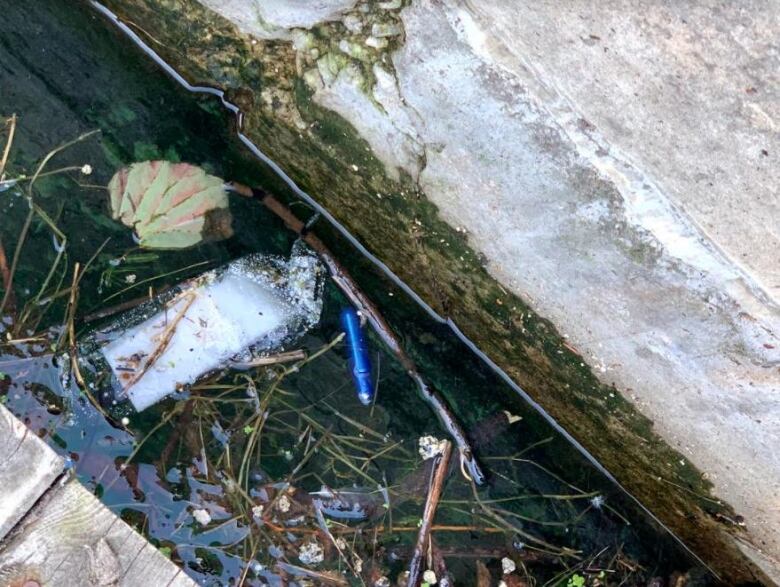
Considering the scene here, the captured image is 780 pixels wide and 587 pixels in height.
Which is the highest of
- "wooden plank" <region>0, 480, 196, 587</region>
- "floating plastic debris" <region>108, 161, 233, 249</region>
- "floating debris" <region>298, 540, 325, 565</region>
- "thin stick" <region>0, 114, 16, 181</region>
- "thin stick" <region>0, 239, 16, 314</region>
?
"thin stick" <region>0, 114, 16, 181</region>

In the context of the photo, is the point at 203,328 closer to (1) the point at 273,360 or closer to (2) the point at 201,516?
(1) the point at 273,360

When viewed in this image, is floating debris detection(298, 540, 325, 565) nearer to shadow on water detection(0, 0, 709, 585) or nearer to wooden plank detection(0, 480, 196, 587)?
shadow on water detection(0, 0, 709, 585)

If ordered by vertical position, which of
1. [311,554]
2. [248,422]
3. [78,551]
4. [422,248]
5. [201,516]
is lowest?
[311,554]

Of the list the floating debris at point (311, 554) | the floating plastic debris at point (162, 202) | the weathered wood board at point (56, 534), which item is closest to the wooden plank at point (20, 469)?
the weathered wood board at point (56, 534)

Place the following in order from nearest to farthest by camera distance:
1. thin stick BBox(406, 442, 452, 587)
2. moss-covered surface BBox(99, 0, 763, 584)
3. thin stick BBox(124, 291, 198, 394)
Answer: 1. moss-covered surface BBox(99, 0, 763, 584)
2. thin stick BBox(124, 291, 198, 394)
3. thin stick BBox(406, 442, 452, 587)

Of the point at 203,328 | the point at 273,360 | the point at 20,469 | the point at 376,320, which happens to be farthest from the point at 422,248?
the point at 20,469

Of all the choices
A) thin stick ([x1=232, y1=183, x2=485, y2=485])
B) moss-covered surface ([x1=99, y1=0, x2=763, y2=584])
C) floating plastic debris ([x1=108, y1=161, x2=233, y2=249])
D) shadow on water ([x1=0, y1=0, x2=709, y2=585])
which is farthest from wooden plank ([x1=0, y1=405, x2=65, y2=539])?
moss-covered surface ([x1=99, y1=0, x2=763, y2=584])
